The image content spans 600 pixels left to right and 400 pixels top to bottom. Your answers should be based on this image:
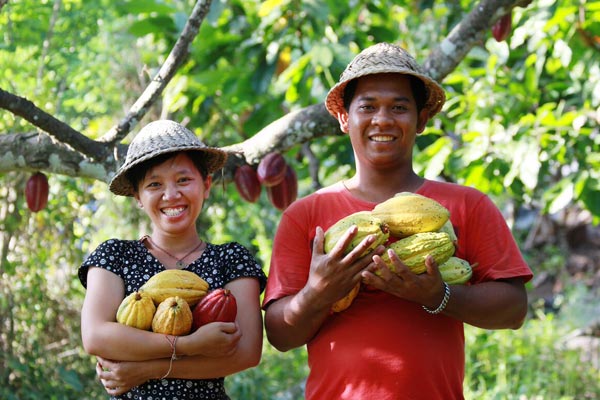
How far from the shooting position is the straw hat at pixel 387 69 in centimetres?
188

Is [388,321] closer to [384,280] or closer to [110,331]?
[384,280]

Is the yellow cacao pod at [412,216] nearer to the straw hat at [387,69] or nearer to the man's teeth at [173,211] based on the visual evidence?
the straw hat at [387,69]

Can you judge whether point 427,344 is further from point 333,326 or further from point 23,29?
point 23,29

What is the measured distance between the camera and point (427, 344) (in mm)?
1774

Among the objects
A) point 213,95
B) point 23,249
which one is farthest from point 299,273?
point 23,249

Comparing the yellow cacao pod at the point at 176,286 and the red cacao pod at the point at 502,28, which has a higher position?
the red cacao pod at the point at 502,28

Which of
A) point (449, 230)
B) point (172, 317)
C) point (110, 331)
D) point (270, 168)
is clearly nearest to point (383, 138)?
point (449, 230)

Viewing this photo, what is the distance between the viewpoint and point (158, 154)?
6.31 ft

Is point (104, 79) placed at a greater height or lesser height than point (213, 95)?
greater

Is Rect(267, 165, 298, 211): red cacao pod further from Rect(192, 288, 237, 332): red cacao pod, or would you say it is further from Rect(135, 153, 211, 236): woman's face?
Rect(192, 288, 237, 332): red cacao pod

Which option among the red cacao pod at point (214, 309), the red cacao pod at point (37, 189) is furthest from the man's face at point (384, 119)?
the red cacao pod at point (37, 189)

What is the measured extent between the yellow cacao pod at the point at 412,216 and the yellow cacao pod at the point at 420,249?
0.02m

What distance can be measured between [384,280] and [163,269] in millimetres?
574

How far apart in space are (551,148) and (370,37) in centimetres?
134
